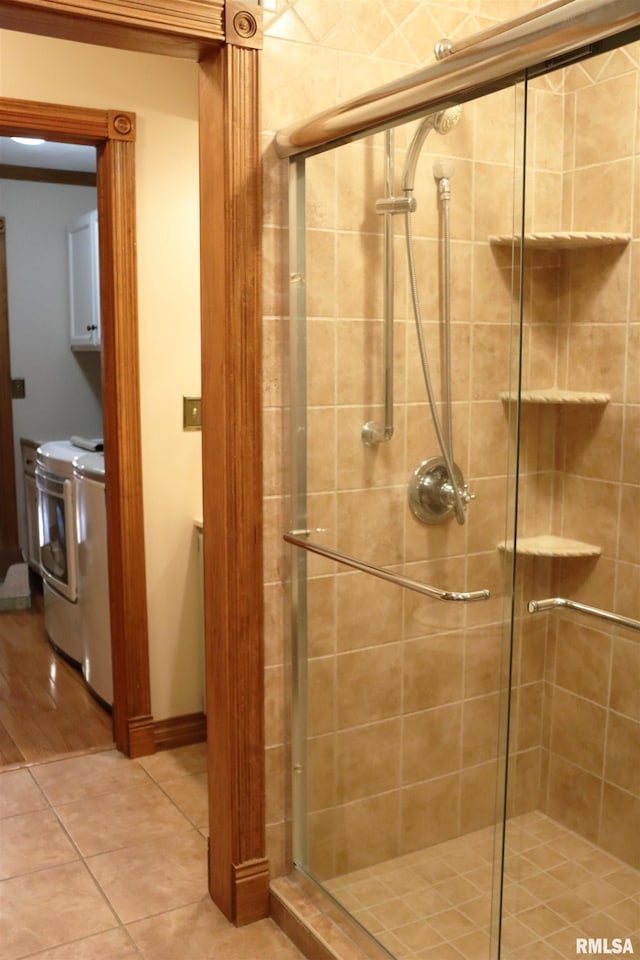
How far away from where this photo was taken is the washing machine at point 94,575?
342 cm

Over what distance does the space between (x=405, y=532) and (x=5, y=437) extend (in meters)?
4.15

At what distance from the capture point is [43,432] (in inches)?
221

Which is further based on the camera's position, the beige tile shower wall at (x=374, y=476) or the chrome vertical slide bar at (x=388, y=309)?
the chrome vertical slide bar at (x=388, y=309)

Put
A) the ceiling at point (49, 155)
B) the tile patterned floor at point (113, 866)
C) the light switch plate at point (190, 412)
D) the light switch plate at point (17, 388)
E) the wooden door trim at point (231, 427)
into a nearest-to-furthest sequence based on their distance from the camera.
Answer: the wooden door trim at point (231, 427) → the tile patterned floor at point (113, 866) → the light switch plate at point (190, 412) → the ceiling at point (49, 155) → the light switch plate at point (17, 388)

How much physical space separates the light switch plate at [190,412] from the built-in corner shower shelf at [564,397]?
5.30 feet

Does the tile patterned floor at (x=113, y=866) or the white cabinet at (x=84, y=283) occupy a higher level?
the white cabinet at (x=84, y=283)

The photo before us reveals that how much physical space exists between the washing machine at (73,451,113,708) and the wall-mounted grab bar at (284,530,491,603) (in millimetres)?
1403

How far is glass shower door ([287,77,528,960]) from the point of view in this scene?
170 centimetres

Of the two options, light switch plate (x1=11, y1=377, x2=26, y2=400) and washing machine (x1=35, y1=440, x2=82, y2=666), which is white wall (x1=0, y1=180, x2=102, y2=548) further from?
washing machine (x1=35, y1=440, x2=82, y2=666)

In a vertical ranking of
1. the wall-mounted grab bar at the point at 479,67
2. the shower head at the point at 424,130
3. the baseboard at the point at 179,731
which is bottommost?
the baseboard at the point at 179,731

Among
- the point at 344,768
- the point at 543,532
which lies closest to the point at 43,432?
the point at 344,768

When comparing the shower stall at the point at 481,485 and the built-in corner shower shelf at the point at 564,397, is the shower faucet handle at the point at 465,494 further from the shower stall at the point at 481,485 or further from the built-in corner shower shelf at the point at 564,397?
the built-in corner shower shelf at the point at 564,397

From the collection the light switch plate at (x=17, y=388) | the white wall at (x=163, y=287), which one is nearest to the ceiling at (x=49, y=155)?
the light switch plate at (x=17, y=388)

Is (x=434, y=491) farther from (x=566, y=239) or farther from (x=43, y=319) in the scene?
(x=43, y=319)
